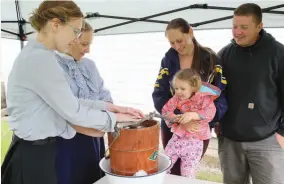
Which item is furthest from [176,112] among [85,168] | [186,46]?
[85,168]

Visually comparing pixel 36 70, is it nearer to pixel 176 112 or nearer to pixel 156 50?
pixel 176 112

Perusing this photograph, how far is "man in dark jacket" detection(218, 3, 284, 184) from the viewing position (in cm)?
172

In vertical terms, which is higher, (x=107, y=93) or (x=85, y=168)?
(x=107, y=93)

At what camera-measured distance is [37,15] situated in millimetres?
1113

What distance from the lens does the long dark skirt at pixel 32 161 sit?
A: 1.18m

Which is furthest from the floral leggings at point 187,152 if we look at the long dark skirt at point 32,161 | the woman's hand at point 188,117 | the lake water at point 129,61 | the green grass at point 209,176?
the green grass at point 209,176

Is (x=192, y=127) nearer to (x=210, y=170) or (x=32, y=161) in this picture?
(x=32, y=161)

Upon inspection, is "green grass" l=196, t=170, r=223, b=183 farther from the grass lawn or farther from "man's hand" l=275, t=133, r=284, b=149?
"man's hand" l=275, t=133, r=284, b=149

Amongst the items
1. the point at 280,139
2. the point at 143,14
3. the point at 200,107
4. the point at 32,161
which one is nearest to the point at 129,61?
the point at 143,14

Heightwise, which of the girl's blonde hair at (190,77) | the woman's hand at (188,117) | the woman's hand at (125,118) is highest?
the girl's blonde hair at (190,77)

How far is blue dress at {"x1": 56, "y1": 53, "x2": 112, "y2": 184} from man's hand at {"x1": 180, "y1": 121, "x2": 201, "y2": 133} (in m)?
0.43

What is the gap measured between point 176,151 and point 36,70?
37.0 inches

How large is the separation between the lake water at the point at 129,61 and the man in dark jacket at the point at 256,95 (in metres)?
1.01

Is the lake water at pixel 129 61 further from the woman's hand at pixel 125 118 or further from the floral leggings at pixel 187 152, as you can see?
the woman's hand at pixel 125 118
